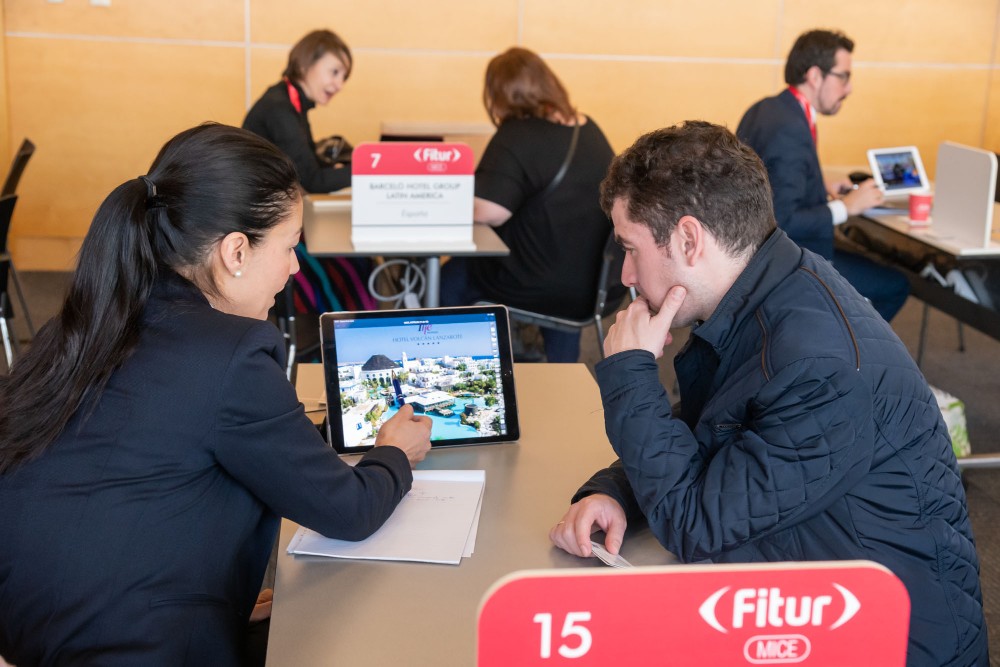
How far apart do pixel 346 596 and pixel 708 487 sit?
1.53ft

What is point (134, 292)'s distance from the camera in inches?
52.1

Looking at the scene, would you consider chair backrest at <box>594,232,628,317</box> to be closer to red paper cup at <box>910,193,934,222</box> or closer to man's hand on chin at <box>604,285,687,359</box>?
red paper cup at <box>910,193,934,222</box>

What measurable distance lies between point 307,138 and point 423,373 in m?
2.71

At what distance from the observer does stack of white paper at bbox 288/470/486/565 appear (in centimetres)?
144

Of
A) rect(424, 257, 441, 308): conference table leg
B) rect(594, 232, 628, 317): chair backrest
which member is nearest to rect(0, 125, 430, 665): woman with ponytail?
rect(424, 257, 441, 308): conference table leg

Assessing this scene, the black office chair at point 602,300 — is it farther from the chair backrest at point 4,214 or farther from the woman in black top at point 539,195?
the chair backrest at point 4,214

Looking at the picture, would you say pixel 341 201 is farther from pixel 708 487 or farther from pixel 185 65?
pixel 708 487

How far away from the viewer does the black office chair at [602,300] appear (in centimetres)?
355

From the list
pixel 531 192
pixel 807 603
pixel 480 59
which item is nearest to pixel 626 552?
pixel 807 603

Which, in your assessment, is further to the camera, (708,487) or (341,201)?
(341,201)

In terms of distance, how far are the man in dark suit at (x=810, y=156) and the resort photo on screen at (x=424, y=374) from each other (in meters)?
2.15

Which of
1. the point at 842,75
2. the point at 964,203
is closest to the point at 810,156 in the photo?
the point at 842,75

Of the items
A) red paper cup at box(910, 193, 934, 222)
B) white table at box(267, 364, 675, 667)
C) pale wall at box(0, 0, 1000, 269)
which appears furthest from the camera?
pale wall at box(0, 0, 1000, 269)

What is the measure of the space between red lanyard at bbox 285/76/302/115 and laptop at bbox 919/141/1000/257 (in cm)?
234
